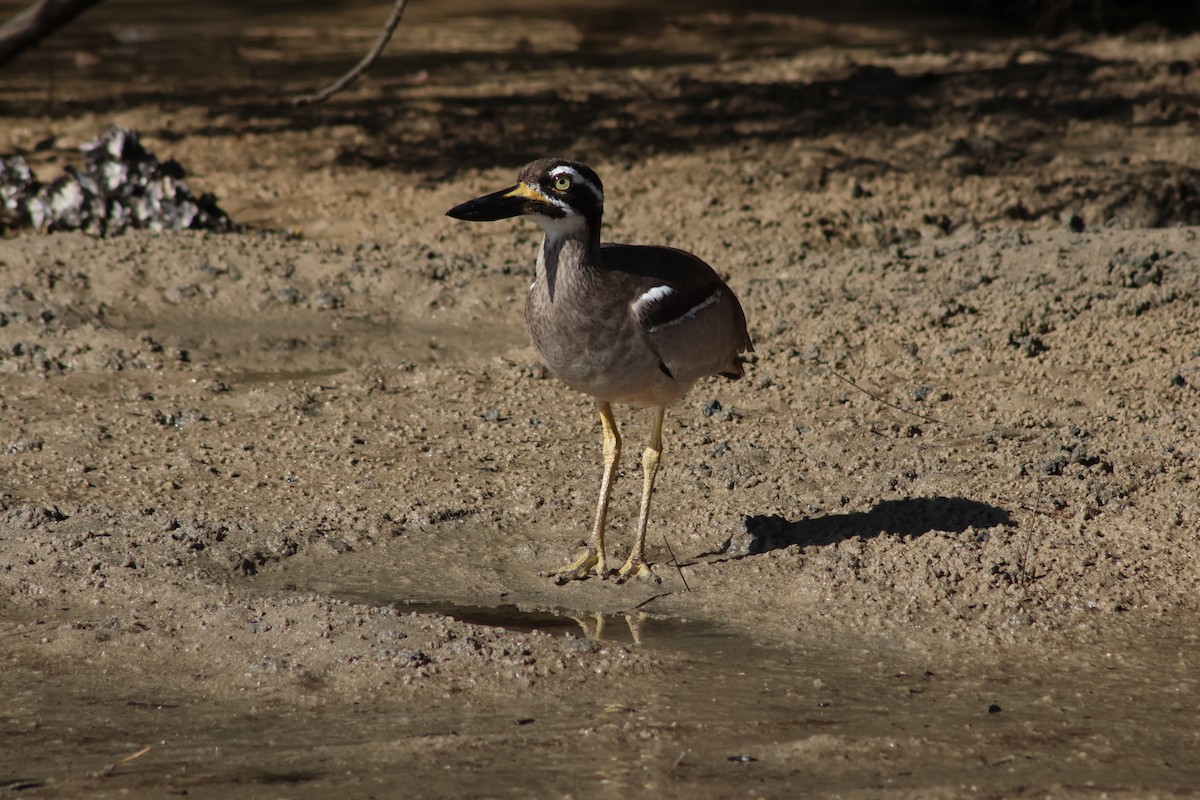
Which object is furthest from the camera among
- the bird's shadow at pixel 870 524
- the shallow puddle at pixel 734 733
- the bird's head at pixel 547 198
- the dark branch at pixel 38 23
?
the dark branch at pixel 38 23

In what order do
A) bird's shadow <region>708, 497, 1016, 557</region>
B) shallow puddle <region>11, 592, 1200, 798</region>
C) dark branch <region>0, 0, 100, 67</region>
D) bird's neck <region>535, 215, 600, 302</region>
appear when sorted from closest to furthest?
shallow puddle <region>11, 592, 1200, 798</region> < bird's neck <region>535, 215, 600, 302</region> < bird's shadow <region>708, 497, 1016, 557</region> < dark branch <region>0, 0, 100, 67</region>

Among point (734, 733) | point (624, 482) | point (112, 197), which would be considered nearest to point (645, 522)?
point (624, 482)

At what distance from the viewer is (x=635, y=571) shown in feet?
17.1

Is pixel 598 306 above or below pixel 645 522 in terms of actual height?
above

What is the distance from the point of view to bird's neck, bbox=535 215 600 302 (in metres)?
4.91

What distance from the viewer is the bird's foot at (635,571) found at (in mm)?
5188

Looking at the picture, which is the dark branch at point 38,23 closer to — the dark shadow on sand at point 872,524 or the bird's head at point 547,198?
the bird's head at point 547,198

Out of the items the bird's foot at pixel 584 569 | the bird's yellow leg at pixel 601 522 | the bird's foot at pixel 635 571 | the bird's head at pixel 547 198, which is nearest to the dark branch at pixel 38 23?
the bird's head at pixel 547 198

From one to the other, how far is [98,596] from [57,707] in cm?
81

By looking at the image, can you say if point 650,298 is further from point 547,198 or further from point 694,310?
point 547,198

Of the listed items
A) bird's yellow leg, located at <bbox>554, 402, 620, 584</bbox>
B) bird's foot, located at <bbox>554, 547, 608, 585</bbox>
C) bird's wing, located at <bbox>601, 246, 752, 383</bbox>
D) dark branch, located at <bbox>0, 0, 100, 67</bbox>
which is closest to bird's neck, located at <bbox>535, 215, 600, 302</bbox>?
bird's wing, located at <bbox>601, 246, 752, 383</bbox>

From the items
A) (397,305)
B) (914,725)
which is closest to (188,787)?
(914,725)

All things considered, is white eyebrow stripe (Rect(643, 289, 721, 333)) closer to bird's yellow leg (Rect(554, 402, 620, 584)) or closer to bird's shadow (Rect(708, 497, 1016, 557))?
bird's yellow leg (Rect(554, 402, 620, 584))

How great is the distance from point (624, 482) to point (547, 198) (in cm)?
154
